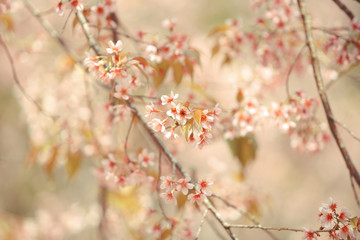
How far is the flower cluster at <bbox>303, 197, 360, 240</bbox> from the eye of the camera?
3.00 feet

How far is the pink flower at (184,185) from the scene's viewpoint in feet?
3.30

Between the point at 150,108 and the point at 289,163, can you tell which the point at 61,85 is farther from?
the point at 289,163

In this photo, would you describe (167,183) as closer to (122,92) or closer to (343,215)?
(122,92)

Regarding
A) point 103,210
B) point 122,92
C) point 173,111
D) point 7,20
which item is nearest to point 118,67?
point 122,92

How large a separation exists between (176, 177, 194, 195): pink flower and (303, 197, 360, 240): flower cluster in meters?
0.33

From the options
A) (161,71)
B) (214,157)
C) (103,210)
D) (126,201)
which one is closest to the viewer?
(161,71)

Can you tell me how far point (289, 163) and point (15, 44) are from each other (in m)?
5.40

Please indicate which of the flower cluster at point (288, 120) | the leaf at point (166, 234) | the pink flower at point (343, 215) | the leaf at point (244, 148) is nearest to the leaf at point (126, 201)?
the leaf at point (244, 148)

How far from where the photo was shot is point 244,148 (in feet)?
5.38

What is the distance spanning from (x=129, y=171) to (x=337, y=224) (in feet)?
2.19

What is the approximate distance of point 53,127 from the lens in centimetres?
226

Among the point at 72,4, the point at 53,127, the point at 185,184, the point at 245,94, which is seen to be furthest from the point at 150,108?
the point at 53,127

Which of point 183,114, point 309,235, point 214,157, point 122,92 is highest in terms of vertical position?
point 214,157

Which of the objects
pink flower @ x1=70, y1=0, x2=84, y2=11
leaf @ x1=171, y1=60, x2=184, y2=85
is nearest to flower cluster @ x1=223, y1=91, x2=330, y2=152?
leaf @ x1=171, y1=60, x2=184, y2=85
